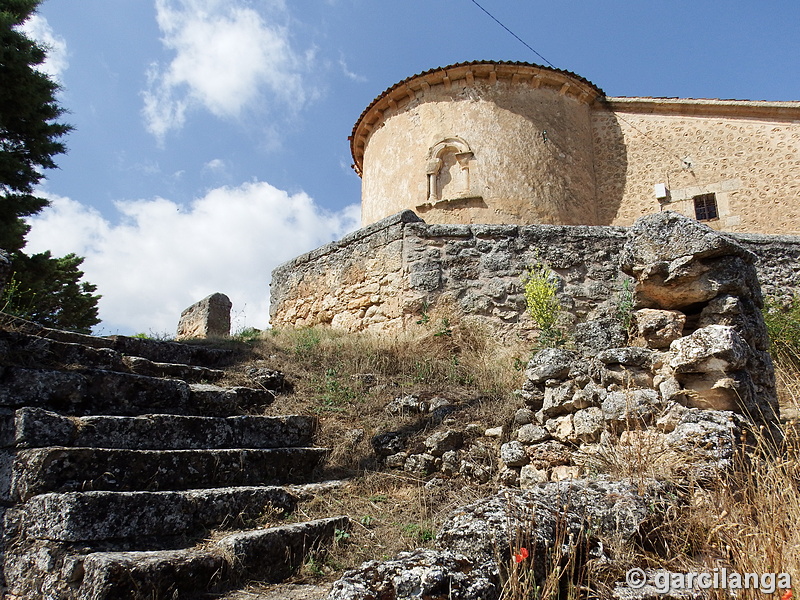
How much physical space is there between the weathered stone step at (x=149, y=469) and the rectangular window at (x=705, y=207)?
11.1 metres

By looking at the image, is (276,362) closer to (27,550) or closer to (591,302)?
(27,550)

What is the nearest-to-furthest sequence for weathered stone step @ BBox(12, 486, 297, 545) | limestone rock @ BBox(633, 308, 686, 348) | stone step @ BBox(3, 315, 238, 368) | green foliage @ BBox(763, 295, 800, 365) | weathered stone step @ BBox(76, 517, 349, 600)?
weathered stone step @ BBox(76, 517, 349, 600) < weathered stone step @ BBox(12, 486, 297, 545) < limestone rock @ BBox(633, 308, 686, 348) < stone step @ BBox(3, 315, 238, 368) < green foliage @ BBox(763, 295, 800, 365)

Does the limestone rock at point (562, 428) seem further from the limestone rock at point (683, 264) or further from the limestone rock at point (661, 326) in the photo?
the limestone rock at point (683, 264)

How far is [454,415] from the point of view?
16.2 feet

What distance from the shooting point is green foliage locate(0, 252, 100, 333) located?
10.1 meters

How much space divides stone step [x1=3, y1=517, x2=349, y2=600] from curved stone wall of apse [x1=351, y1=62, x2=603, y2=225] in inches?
369

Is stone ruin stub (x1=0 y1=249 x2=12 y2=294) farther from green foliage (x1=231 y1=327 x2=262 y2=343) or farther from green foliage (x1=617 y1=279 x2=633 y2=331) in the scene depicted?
green foliage (x1=617 y1=279 x2=633 y2=331)

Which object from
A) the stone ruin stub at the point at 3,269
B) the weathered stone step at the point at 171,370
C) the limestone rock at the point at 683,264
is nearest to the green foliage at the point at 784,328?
the limestone rock at the point at 683,264

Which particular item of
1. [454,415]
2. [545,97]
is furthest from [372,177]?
[454,415]

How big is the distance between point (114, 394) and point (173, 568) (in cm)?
184

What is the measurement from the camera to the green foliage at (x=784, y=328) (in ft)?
20.5

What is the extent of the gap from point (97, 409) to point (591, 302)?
5861mm

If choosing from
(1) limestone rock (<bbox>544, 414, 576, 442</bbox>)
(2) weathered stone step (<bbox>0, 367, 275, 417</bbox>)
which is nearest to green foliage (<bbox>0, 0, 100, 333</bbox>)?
(2) weathered stone step (<bbox>0, 367, 275, 417</bbox>)

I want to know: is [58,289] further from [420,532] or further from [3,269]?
[420,532]
